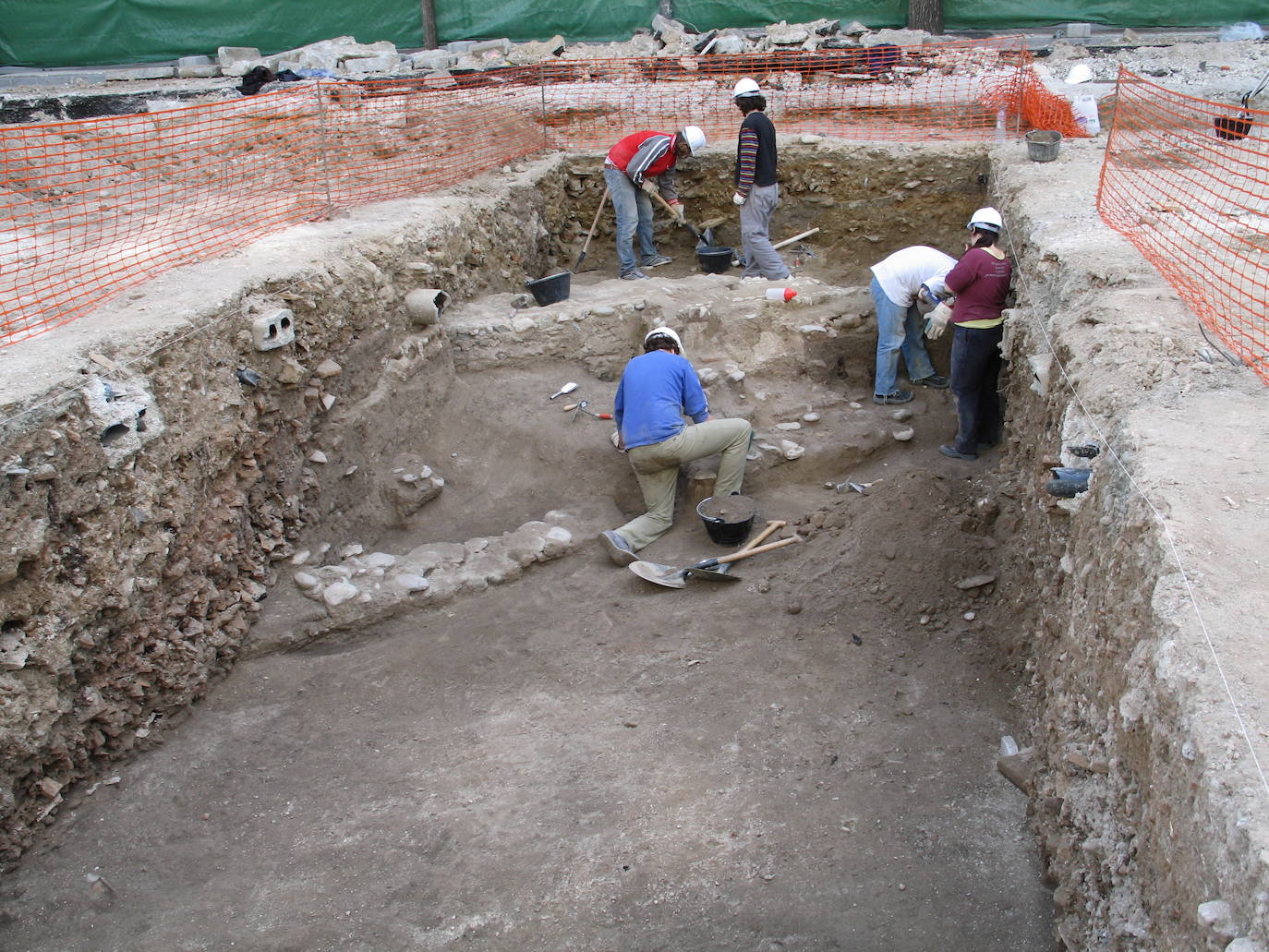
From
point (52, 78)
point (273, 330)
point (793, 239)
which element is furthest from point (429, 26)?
point (273, 330)

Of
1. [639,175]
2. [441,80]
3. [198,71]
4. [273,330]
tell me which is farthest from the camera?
[198,71]

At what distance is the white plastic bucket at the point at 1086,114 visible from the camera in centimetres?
934

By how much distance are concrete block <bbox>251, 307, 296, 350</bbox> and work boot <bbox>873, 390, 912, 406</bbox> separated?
459cm

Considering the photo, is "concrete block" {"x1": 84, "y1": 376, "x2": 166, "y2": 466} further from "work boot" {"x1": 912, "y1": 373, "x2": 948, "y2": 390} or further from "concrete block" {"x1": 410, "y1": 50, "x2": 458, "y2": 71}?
"concrete block" {"x1": 410, "y1": 50, "x2": 458, "y2": 71}

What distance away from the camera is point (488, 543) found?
6.23m

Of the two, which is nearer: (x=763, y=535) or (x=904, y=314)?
(x=763, y=535)

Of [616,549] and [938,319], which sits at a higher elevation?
[938,319]

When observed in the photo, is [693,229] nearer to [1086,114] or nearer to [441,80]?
[1086,114]

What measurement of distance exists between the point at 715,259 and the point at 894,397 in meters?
2.95

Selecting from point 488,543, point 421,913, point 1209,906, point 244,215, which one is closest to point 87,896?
point 421,913

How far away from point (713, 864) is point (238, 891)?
1.93m

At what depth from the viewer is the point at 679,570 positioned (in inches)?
232

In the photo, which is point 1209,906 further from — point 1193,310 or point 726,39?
point 726,39

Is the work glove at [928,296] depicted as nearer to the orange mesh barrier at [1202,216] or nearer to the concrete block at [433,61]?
the orange mesh barrier at [1202,216]
